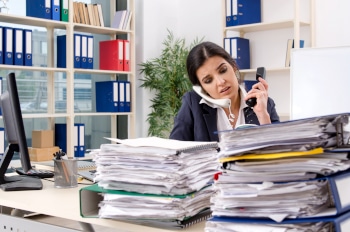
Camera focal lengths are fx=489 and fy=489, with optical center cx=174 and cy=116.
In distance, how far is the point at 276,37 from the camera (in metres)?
4.97

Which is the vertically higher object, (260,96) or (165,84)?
(165,84)

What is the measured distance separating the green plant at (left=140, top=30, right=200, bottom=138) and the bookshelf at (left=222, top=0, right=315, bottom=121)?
0.59 m

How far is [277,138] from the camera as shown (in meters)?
0.84

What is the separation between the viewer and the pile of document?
116cm

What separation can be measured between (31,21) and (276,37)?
2.40 m

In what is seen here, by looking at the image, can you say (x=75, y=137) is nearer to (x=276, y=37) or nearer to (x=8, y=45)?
(x=8, y=45)

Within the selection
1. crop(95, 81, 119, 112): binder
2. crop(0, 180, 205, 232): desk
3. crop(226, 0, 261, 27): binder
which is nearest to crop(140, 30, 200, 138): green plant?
crop(95, 81, 119, 112): binder

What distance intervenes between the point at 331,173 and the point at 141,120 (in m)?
4.69

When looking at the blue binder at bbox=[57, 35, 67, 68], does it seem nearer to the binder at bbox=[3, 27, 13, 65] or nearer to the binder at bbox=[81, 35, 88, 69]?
the binder at bbox=[81, 35, 88, 69]

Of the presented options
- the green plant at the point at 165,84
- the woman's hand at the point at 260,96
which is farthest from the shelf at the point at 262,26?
the woman's hand at the point at 260,96

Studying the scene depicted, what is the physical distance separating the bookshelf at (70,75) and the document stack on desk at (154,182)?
326 centimetres

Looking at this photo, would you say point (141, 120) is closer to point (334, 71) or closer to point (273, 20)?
point (273, 20)

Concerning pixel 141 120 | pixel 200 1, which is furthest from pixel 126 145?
pixel 200 1

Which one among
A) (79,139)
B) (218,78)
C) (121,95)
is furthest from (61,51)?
(218,78)
